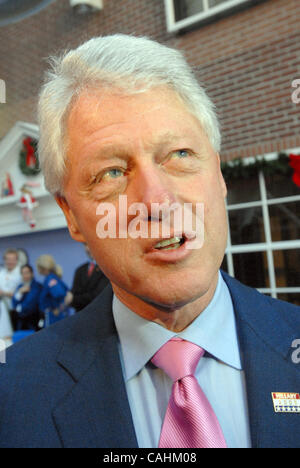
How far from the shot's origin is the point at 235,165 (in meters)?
0.86

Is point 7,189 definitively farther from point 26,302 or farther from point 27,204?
point 26,302

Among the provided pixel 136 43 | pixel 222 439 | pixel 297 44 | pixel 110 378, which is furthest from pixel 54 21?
pixel 222 439

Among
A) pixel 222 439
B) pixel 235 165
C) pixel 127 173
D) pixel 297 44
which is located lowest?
pixel 222 439

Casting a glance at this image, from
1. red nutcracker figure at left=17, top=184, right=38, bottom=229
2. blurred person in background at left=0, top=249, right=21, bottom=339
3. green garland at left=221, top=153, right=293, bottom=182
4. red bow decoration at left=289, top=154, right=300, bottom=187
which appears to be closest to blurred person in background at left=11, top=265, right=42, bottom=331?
blurred person in background at left=0, top=249, right=21, bottom=339

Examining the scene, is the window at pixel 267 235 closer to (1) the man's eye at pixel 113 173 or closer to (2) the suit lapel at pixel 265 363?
(2) the suit lapel at pixel 265 363

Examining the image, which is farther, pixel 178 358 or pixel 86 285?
pixel 86 285

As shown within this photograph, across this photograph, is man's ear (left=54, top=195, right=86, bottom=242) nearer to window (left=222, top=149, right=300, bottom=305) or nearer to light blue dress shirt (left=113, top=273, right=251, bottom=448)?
light blue dress shirt (left=113, top=273, right=251, bottom=448)

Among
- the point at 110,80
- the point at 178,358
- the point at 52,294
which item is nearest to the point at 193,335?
the point at 178,358

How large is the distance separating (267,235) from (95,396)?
0.47 metres

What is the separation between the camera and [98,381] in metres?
0.55

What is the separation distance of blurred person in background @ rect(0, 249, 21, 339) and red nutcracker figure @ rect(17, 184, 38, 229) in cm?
10

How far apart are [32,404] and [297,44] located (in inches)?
31.9

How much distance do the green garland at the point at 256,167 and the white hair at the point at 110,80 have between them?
27cm

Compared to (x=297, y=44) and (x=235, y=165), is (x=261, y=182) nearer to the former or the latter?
(x=235, y=165)
